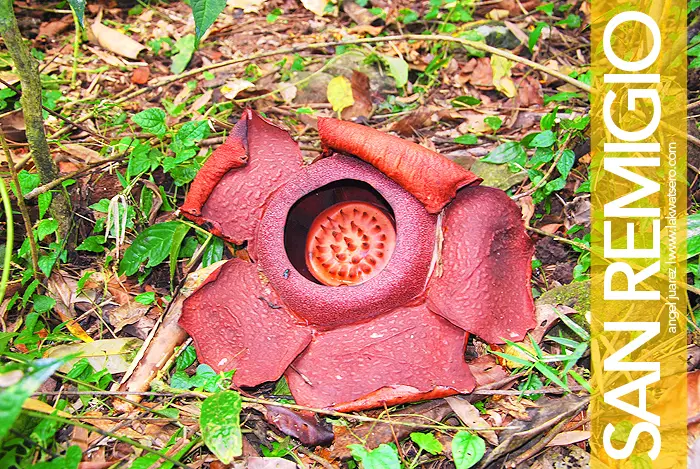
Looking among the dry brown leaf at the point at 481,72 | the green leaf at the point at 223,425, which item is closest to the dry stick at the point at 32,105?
the green leaf at the point at 223,425

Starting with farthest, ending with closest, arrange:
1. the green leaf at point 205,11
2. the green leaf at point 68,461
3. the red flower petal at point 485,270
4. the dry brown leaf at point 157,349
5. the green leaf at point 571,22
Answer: the green leaf at point 571,22 < the dry brown leaf at point 157,349 < the red flower petal at point 485,270 < the green leaf at point 68,461 < the green leaf at point 205,11

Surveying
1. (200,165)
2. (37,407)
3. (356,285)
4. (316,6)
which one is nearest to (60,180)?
(200,165)

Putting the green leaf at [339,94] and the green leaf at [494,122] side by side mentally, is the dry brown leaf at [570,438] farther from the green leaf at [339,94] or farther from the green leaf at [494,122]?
the green leaf at [339,94]

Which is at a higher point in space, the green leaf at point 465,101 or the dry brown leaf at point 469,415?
the green leaf at point 465,101

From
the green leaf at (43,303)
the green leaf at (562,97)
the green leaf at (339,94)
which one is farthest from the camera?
the green leaf at (339,94)

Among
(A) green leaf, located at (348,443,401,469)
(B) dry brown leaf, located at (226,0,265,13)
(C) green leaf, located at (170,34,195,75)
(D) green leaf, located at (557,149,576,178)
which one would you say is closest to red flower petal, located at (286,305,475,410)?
(A) green leaf, located at (348,443,401,469)

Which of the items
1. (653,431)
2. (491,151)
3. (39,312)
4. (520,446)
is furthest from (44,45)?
(653,431)

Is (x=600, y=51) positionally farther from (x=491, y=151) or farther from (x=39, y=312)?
(x=39, y=312)
